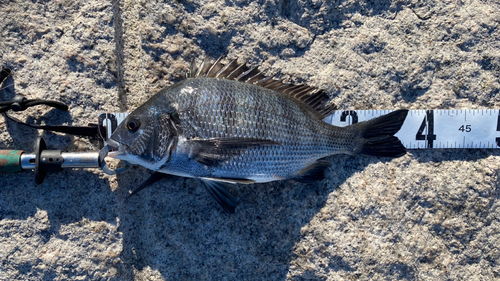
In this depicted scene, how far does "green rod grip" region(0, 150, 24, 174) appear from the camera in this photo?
105 inches

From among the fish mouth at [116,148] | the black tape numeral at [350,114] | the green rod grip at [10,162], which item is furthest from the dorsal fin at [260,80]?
the green rod grip at [10,162]

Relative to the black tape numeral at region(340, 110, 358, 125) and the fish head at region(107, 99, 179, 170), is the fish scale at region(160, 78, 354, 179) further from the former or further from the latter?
the black tape numeral at region(340, 110, 358, 125)

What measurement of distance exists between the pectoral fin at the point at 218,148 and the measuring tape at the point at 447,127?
0.86m

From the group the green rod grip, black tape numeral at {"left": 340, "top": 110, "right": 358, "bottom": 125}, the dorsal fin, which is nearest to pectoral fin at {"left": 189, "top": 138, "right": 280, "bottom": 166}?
the dorsal fin

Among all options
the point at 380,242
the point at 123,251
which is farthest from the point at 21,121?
the point at 380,242

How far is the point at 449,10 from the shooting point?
305 centimetres

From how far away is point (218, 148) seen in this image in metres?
2.56

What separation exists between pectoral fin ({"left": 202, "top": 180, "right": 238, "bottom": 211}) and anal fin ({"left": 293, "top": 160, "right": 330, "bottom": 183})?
0.58 metres

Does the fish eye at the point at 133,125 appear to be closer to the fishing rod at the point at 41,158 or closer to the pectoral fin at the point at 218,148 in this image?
the fishing rod at the point at 41,158

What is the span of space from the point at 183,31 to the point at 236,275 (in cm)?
218

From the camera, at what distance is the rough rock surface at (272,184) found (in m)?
2.87

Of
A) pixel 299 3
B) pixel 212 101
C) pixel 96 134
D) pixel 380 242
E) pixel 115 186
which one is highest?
pixel 299 3

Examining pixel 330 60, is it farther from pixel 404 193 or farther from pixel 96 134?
pixel 96 134

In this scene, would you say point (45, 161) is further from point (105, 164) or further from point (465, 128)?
point (465, 128)
